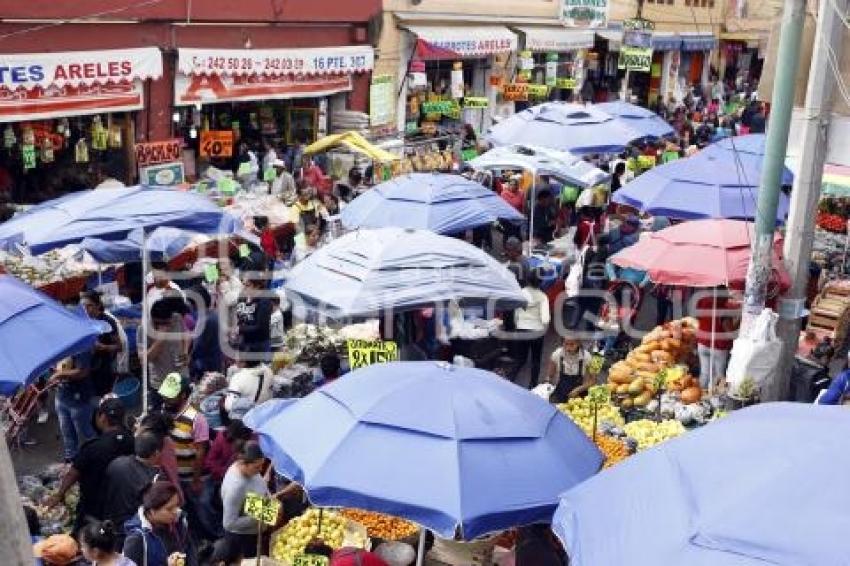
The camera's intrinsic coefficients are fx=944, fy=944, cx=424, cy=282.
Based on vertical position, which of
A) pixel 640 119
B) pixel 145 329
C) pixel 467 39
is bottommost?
pixel 145 329

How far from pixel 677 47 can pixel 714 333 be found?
27946 millimetres

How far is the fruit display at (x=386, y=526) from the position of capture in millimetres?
6594

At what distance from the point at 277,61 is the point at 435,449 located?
13972 millimetres

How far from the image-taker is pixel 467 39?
23.3 metres

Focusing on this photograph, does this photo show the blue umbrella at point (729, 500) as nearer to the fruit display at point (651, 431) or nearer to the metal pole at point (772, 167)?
the metal pole at point (772, 167)

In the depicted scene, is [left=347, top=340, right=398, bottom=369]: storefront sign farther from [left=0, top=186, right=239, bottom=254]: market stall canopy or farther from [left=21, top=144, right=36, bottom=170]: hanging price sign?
[left=21, top=144, right=36, bottom=170]: hanging price sign

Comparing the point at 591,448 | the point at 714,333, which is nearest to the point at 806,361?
the point at 714,333

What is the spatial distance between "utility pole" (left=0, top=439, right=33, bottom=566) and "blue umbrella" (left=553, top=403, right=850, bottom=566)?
2.09m

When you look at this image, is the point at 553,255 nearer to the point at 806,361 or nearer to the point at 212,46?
the point at 806,361

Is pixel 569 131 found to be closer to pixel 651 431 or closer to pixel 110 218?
pixel 651 431

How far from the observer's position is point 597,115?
17.0 m

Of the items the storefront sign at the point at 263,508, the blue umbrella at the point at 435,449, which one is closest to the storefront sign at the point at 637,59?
the blue umbrella at the point at 435,449

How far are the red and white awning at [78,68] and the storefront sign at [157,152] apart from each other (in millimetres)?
1095

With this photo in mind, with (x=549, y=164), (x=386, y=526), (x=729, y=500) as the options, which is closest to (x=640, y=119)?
(x=549, y=164)
